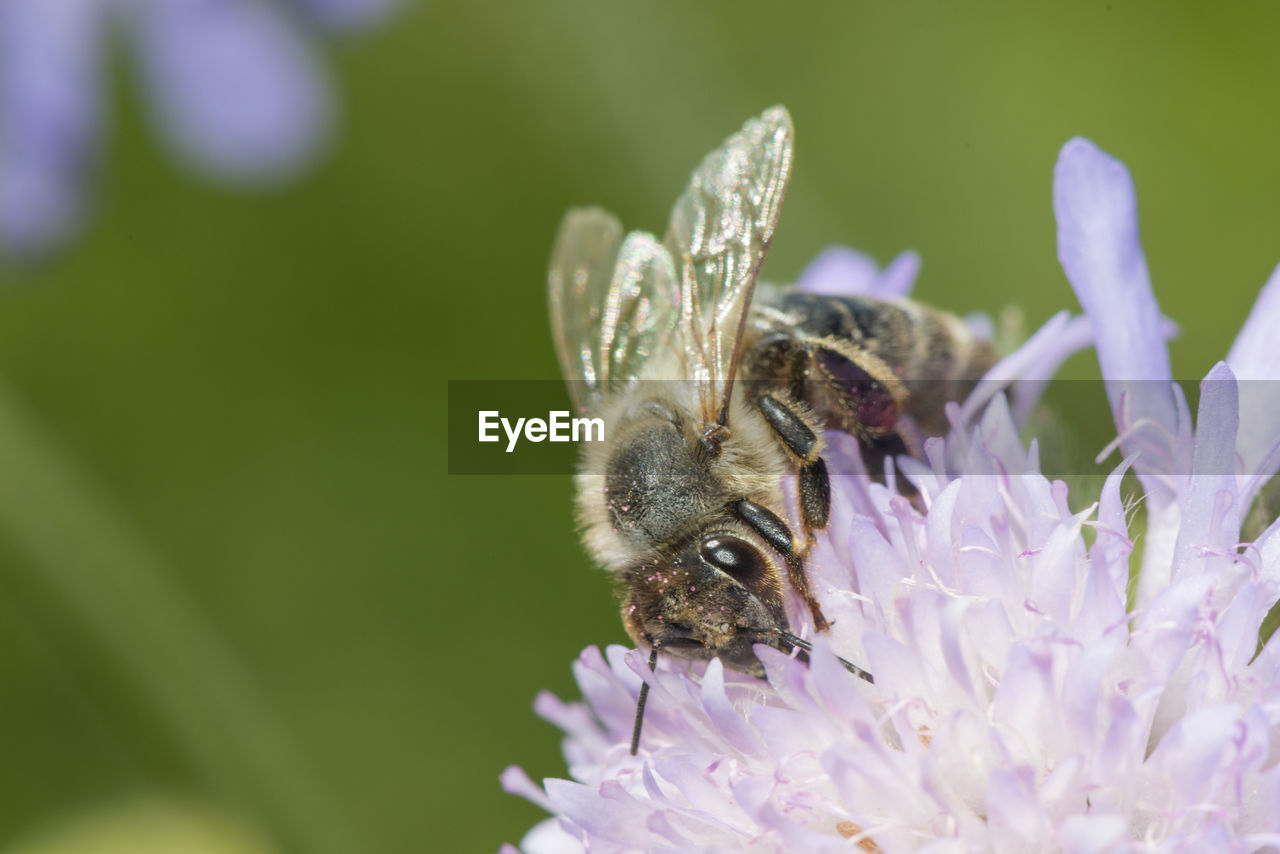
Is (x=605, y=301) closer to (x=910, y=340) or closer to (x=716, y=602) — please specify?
(x=910, y=340)

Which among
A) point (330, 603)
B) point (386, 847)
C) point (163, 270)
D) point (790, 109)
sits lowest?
point (386, 847)

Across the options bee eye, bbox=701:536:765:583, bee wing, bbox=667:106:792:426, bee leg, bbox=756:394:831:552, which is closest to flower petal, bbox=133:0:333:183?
bee wing, bbox=667:106:792:426

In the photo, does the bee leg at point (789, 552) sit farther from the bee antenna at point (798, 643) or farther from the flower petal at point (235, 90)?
the flower petal at point (235, 90)

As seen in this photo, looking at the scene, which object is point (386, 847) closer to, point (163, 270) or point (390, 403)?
point (390, 403)

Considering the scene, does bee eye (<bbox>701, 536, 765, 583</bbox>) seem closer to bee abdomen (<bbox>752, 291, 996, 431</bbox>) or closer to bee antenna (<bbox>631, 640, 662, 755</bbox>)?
bee antenna (<bbox>631, 640, 662, 755</bbox>)

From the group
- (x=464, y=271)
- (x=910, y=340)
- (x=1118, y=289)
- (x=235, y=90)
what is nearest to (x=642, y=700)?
(x=910, y=340)

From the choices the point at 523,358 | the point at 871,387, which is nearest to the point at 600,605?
the point at 523,358

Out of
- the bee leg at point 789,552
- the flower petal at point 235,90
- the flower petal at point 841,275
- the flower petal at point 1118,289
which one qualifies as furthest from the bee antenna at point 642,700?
the flower petal at point 235,90
